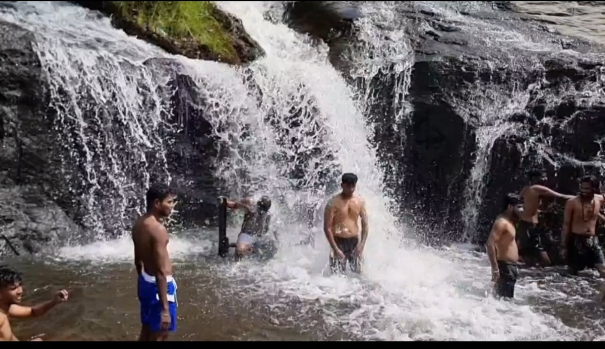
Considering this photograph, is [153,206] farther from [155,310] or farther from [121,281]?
[121,281]

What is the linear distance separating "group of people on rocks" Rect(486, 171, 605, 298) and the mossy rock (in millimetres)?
5672

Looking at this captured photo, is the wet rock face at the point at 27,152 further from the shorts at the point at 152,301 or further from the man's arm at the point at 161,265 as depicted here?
the man's arm at the point at 161,265

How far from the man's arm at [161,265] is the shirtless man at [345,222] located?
262cm

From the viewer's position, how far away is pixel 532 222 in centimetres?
783

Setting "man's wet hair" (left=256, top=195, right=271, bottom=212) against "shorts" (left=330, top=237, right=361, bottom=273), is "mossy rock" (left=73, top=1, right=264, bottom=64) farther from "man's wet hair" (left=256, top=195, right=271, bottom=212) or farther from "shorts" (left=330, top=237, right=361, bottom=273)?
"shorts" (left=330, top=237, right=361, bottom=273)

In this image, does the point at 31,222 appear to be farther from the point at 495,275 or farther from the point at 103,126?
the point at 495,275

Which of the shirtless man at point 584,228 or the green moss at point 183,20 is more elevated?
the green moss at point 183,20

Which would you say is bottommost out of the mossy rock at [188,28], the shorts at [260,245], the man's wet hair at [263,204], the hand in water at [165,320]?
the shorts at [260,245]

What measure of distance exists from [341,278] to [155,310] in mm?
2909

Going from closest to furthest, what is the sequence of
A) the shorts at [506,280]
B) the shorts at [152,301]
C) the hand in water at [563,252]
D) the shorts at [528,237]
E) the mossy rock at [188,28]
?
1. the shorts at [152,301]
2. the shorts at [506,280]
3. the hand in water at [563,252]
4. the shorts at [528,237]
5. the mossy rock at [188,28]

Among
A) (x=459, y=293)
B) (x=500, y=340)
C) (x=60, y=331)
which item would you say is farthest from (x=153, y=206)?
(x=459, y=293)

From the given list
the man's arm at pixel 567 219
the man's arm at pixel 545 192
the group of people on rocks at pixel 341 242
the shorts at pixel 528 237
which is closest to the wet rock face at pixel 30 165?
the group of people on rocks at pixel 341 242

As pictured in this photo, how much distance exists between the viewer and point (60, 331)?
5.59 meters

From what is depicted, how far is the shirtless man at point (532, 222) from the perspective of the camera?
7.71 metres
